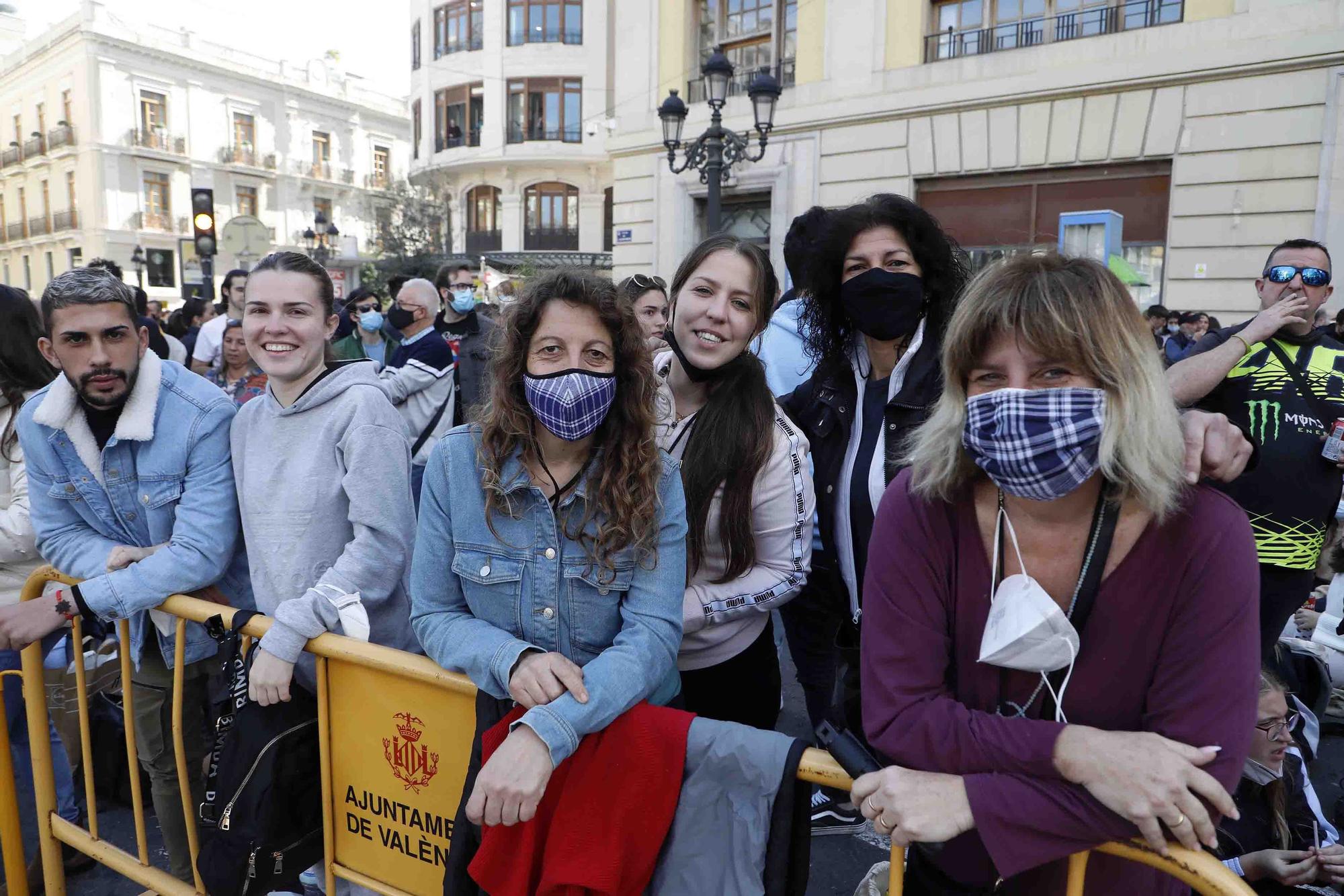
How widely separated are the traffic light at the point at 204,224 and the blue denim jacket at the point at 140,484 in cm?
885

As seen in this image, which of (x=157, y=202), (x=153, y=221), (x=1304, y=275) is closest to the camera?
(x=1304, y=275)

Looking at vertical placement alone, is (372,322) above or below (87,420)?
above

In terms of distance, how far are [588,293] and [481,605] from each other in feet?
2.68

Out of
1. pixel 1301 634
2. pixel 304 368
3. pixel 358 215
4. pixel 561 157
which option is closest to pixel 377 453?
pixel 304 368

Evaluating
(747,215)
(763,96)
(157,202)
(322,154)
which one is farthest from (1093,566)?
(322,154)

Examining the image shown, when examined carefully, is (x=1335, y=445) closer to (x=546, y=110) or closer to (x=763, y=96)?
(x=763, y=96)

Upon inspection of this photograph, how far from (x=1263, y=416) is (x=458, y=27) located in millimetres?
34986

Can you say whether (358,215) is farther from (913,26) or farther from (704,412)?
(704,412)

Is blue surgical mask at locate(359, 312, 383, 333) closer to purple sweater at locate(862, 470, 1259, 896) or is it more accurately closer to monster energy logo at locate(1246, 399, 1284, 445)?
monster energy logo at locate(1246, 399, 1284, 445)

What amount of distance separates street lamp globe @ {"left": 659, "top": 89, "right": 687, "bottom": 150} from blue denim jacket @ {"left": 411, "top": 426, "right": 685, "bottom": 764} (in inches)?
351

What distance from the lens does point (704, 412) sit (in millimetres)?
2494

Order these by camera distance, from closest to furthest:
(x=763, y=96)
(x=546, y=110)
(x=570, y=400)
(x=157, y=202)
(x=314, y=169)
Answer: (x=570, y=400), (x=763, y=96), (x=546, y=110), (x=157, y=202), (x=314, y=169)

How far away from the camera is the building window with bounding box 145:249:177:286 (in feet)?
83.7

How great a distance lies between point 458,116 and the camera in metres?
33.2
